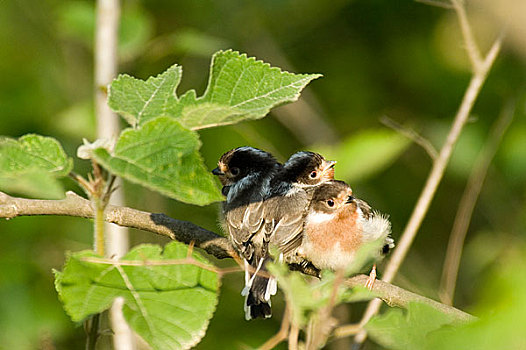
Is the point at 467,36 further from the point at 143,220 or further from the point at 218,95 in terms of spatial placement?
the point at 218,95

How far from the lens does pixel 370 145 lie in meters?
4.43

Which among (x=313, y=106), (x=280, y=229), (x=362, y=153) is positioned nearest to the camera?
(x=280, y=229)

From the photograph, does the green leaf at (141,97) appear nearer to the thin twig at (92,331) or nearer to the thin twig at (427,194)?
the thin twig at (92,331)

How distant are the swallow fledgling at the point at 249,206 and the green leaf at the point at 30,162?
4.40 feet

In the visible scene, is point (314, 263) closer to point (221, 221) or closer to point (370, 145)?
point (221, 221)

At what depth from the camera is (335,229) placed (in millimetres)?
3391

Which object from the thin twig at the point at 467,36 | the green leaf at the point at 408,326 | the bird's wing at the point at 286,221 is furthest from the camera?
the thin twig at the point at 467,36

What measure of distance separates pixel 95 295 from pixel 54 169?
0.35 metres

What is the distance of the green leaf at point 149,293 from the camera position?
71.0 inches

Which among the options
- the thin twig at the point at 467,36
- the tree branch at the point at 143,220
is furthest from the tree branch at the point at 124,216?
the thin twig at the point at 467,36

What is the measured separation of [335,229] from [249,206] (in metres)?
0.42

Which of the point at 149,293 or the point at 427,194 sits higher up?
the point at 427,194

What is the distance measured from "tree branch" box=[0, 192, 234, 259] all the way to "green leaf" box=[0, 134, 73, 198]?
1.55ft

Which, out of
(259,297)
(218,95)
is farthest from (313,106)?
(218,95)
